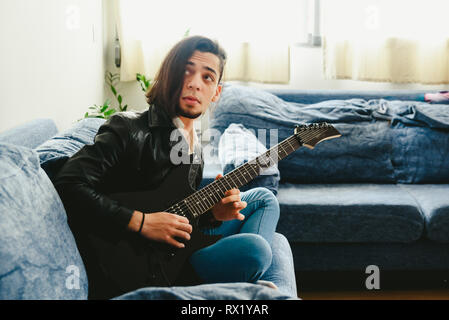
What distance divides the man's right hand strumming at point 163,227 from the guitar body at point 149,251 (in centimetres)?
2

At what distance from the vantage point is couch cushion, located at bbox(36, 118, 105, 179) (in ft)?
3.28

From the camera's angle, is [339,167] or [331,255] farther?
[339,167]

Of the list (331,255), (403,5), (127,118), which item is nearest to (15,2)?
(127,118)

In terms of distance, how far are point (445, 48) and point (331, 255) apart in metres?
1.91

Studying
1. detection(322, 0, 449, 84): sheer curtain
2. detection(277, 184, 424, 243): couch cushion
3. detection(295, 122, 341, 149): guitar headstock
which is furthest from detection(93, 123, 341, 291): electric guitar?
detection(322, 0, 449, 84): sheer curtain

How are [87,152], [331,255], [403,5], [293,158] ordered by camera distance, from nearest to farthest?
1. [87,152]
2. [331,255]
3. [293,158]
4. [403,5]

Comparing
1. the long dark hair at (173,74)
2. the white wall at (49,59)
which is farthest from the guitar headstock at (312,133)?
the white wall at (49,59)

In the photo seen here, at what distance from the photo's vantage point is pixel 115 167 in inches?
39.1

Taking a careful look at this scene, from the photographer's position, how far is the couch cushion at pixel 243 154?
1671mm

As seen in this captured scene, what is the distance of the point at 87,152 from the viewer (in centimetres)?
95

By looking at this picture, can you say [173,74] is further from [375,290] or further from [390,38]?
[390,38]

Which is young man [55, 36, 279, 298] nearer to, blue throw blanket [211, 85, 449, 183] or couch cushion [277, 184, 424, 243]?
couch cushion [277, 184, 424, 243]

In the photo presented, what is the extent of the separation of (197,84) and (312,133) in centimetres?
56

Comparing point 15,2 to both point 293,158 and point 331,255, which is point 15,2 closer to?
point 293,158
